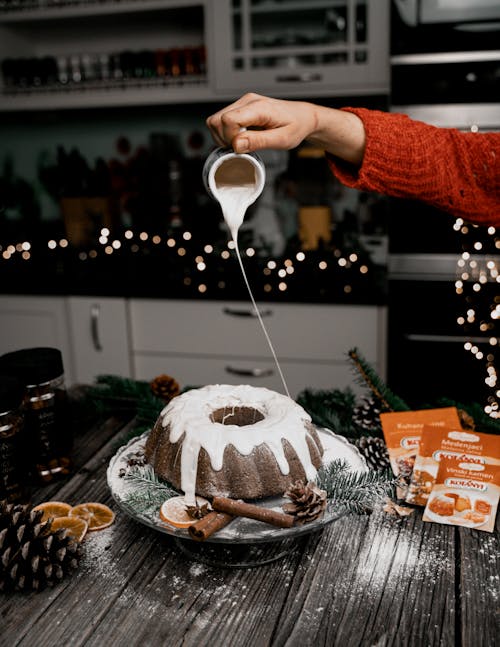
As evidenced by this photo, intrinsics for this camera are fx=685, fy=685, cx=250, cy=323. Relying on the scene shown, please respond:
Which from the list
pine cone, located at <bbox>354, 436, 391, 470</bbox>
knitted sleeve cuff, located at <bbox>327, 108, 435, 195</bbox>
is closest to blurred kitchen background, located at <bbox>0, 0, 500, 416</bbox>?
knitted sleeve cuff, located at <bbox>327, 108, 435, 195</bbox>

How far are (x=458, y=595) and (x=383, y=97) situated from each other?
223cm

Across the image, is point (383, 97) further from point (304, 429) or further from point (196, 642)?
point (196, 642)

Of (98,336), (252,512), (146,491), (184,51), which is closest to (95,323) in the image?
(98,336)

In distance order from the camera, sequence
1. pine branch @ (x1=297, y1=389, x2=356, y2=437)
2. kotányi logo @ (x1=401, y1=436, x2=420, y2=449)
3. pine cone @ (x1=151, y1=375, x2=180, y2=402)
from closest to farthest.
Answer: kotányi logo @ (x1=401, y1=436, x2=420, y2=449)
pine branch @ (x1=297, y1=389, x2=356, y2=437)
pine cone @ (x1=151, y1=375, x2=180, y2=402)

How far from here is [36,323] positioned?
8.60 feet

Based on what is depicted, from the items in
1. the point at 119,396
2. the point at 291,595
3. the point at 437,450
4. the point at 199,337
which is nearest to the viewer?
the point at 291,595

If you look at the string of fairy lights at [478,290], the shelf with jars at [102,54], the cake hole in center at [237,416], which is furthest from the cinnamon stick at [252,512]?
the shelf with jars at [102,54]

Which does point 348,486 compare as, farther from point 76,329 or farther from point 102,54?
point 102,54

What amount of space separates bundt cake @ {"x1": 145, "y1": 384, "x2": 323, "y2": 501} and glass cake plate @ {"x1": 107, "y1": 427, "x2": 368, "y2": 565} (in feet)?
0.12

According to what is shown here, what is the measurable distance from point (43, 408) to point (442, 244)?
1516 mm

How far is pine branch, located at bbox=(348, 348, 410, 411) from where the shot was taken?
1205 mm

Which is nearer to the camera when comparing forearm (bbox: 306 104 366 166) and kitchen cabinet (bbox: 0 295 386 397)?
forearm (bbox: 306 104 366 166)

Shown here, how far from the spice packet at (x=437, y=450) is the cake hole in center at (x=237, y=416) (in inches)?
9.7

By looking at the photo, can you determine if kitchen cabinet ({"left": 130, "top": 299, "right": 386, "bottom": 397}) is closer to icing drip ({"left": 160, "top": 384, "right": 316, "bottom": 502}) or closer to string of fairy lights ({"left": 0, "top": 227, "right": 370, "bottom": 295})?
string of fairy lights ({"left": 0, "top": 227, "right": 370, "bottom": 295})
